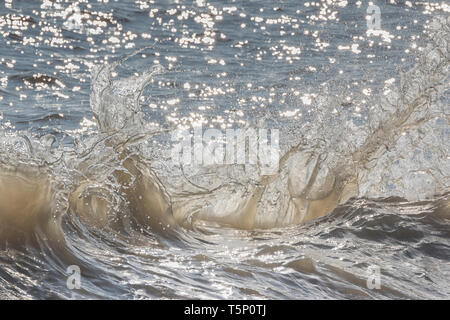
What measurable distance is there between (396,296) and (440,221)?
1686 mm

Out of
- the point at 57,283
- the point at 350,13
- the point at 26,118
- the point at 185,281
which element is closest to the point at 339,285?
the point at 185,281

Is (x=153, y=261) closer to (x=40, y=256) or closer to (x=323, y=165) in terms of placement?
(x=40, y=256)

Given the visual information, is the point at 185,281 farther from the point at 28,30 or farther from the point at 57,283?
the point at 28,30

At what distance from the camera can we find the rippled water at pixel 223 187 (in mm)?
4117

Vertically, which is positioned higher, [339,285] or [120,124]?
[120,124]

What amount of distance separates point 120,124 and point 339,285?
2.14m

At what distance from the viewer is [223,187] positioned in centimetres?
568

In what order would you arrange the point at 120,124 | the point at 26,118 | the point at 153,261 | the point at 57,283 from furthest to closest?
1. the point at 26,118
2. the point at 120,124
3. the point at 153,261
4. the point at 57,283

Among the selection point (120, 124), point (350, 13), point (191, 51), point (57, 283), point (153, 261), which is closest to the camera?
point (57, 283)

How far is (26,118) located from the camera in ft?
26.7

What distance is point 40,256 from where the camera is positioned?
4082 mm

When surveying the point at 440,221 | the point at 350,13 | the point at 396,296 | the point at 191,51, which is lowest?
the point at 396,296

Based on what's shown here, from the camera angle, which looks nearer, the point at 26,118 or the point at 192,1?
the point at 26,118

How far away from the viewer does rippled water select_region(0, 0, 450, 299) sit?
4.12 meters
